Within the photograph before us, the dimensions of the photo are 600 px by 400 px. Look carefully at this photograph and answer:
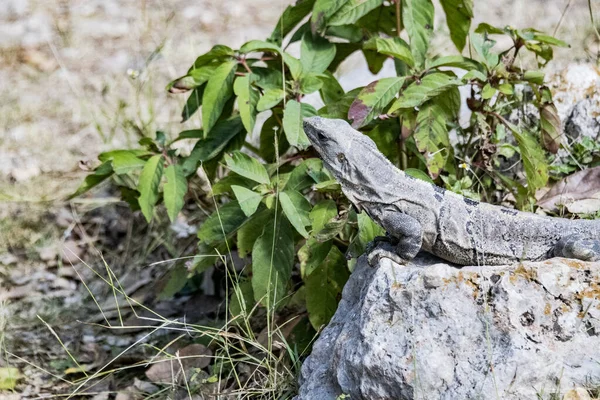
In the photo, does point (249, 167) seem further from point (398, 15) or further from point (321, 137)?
point (398, 15)

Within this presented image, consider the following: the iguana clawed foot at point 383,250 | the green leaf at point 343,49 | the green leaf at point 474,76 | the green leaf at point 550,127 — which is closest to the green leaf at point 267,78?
the green leaf at point 343,49

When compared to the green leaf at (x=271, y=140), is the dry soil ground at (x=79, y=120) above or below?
below

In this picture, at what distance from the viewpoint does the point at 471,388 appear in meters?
3.35

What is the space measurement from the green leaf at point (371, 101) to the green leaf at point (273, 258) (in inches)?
29.6

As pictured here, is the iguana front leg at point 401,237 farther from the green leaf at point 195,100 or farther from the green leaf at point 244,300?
the green leaf at point 195,100

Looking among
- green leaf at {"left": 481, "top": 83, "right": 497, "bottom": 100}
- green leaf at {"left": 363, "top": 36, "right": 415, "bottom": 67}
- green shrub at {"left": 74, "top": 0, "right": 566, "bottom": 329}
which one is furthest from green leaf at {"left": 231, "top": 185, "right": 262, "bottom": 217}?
green leaf at {"left": 481, "top": 83, "right": 497, "bottom": 100}

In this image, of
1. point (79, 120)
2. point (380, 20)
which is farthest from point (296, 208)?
point (79, 120)

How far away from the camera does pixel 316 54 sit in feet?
16.6

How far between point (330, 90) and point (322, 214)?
1.05 m

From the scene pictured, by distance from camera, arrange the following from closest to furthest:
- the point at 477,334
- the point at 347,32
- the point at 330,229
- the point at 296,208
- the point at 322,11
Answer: the point at 477,334 < the point at 330,229 < the point at 296,208 < the point at 322,11 < the point at 347,32

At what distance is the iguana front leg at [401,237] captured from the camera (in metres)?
3.83

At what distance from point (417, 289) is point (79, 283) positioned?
4.09 m

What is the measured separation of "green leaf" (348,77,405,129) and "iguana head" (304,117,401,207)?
1.68 feet

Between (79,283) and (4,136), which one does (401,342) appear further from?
(4,136)
